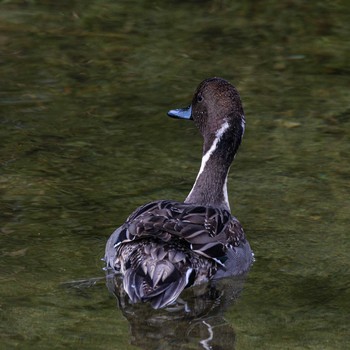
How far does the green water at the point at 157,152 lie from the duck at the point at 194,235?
A: 0.23 metres

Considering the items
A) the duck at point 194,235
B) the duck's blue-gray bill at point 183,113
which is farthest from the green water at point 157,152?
the duck's blue-gray bill at point 183,113

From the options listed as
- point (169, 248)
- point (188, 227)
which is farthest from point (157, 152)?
point (169, 248)

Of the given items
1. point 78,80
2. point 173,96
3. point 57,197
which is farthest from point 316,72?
point 57,197

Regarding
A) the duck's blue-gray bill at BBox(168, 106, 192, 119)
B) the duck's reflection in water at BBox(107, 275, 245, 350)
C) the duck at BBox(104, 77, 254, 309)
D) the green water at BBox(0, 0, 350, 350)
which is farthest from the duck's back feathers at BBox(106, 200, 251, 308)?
the duck's blue-gray bill at BBox(168, 106, 192, 119)

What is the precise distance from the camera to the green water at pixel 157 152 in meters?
8.23

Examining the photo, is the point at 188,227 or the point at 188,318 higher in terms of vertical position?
the point at 188,227

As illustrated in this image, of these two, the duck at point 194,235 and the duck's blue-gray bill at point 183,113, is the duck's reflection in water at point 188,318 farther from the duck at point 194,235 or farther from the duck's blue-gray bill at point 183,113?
the duck's blue-gray bill at point 183,113

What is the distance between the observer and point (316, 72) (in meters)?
14.0

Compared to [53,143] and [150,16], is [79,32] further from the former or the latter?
[53,143]


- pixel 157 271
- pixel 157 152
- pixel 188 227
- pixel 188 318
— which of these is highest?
pixel 188 227

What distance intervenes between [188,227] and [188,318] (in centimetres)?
73

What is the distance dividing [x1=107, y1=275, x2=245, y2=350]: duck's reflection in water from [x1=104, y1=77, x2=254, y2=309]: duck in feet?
0.33

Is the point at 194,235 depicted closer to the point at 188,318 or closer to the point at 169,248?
the point at 169,248

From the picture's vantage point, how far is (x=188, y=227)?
861 cm
